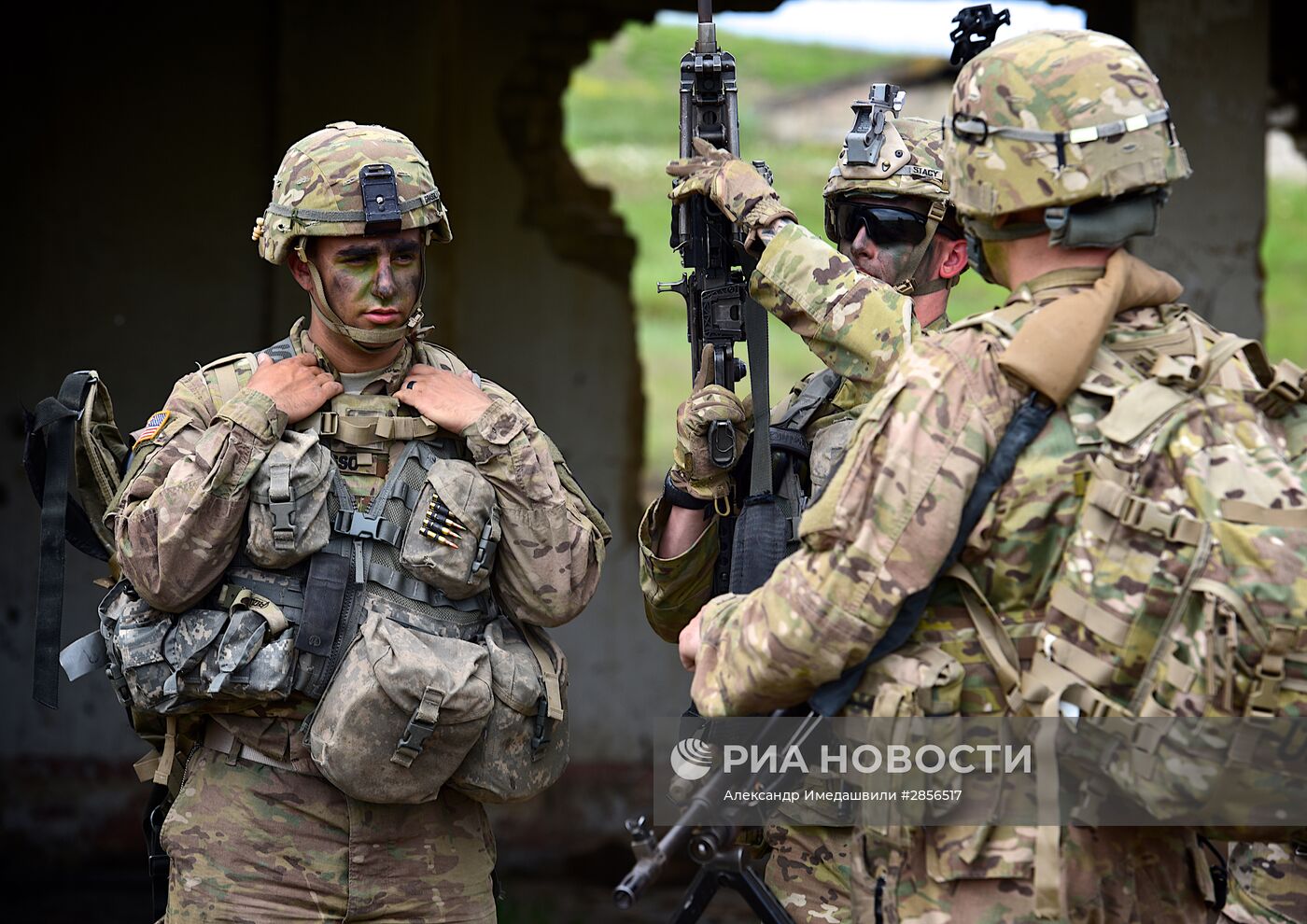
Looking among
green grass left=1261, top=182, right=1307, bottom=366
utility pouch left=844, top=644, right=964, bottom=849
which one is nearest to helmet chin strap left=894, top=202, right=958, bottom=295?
utility pouch left=844, top=644, right=964, bottom=849

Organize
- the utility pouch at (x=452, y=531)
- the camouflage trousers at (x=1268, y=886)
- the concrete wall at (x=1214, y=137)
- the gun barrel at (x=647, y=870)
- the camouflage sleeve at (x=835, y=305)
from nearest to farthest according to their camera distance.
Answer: the gun barrel at (x=647, y=870), the camouflage sleeve at (x=835, y=305), the utility pouch at (x=452, y=531), the camouflage trousers at (x=1268, y=886), the concrete wall at (x=1214, y=137)

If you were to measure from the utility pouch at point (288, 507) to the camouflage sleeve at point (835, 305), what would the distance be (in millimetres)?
940

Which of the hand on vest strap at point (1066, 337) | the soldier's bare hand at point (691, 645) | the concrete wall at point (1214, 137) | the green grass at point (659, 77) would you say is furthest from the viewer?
the green grass at point (659, 77)

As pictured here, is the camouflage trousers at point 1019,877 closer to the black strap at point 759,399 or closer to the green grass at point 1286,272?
the black strap at point 759,399

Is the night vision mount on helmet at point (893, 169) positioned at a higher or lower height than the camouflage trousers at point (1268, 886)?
higher

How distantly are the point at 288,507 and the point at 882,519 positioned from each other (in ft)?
4.19

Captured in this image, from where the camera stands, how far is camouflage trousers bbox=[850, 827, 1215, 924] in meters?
2.19

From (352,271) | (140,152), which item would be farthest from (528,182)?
(352,271)

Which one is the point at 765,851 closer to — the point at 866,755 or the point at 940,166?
the point at 866,755

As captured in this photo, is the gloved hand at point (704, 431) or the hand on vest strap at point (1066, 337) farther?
the gloved hand at point (704, 431)

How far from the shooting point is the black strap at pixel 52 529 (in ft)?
10.4

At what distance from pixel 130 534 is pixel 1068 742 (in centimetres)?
178

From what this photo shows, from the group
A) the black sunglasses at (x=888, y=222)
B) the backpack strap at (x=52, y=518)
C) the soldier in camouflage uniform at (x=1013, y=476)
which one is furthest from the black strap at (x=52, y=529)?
the black sunglasses at (x=888, y=222)

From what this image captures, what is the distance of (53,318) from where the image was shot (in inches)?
240
